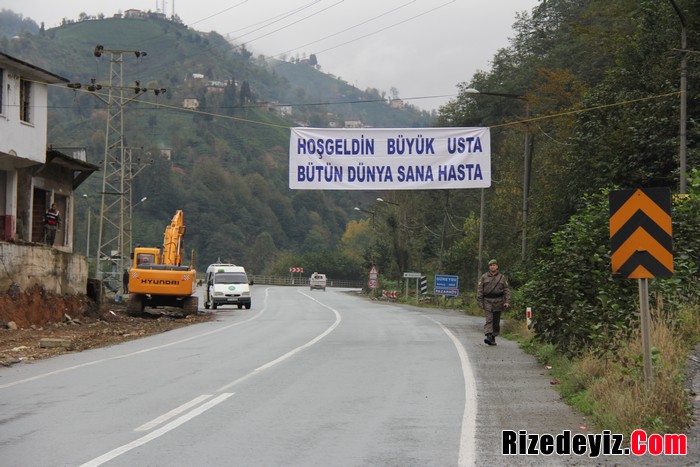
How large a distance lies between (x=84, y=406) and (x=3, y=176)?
24954 mm

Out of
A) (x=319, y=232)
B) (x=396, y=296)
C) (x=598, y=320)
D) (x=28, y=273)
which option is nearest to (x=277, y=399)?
(x=598, y=320)

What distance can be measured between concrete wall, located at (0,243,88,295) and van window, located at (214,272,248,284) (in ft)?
45.4

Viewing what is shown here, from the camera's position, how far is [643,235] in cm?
1000

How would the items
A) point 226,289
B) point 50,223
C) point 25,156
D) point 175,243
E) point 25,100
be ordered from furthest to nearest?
point 226,289 → point 175,243 → point 25,100 → point 50,223 → point 25,156

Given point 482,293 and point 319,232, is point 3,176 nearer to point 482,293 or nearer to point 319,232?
point 482,293

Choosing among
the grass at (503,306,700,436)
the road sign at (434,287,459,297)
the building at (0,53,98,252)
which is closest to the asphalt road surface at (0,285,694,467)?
the grass at (503,306,700,436)

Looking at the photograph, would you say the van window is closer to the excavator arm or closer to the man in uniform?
the excavator arm

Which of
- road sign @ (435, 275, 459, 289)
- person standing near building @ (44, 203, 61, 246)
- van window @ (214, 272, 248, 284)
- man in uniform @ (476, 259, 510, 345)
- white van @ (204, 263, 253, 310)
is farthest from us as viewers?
road sign @ (435, 275, 459, 289)

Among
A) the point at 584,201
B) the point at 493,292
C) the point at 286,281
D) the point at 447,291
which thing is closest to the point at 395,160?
the point at 493,292

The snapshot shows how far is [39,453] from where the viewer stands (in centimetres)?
795

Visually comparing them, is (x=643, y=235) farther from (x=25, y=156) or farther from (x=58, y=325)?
(x=25, y=156)

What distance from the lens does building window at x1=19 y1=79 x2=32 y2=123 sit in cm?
3225

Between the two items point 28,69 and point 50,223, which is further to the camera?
point 50,223

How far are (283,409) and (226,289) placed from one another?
35551 millimetres
